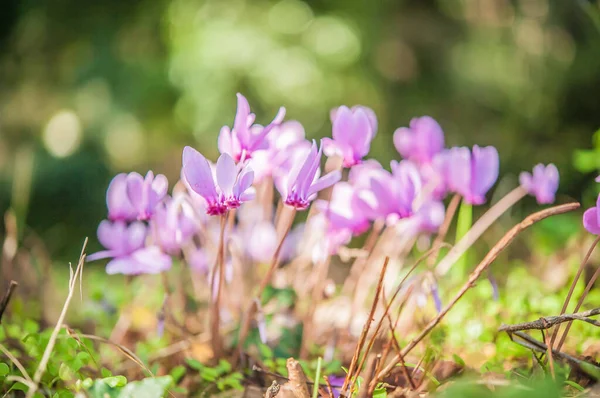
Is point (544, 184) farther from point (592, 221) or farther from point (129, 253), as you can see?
point (129, 253)

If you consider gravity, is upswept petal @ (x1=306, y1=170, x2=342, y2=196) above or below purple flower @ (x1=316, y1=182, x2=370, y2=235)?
above

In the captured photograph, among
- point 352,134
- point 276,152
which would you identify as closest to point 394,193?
point 352,134

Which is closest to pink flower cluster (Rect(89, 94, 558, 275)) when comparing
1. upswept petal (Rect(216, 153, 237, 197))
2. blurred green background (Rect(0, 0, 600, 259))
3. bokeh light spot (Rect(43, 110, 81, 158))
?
upswept petal (Rect(216, 153, 237, 197))

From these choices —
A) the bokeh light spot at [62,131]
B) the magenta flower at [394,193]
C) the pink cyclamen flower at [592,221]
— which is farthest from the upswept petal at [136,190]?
the bokeh light spot at [62,131]

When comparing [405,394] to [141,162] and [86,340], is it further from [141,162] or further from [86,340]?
A: [141,162]

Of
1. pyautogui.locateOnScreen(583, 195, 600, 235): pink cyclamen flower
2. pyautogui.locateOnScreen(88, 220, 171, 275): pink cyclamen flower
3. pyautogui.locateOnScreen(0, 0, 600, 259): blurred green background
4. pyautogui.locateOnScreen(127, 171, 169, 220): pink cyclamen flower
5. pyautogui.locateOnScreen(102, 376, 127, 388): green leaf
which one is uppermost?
pyautogui.locateOnScreen(583, 195, 600, 235): pink cyclamen flower

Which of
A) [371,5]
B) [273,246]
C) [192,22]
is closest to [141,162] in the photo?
[192,22]

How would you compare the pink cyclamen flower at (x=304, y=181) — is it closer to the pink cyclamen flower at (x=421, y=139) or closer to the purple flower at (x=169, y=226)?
the purple flower at (x=169, y=226)

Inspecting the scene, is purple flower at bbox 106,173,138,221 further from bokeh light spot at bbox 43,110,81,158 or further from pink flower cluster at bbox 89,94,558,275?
bokeh light spot at bbox 43,110,81,158
